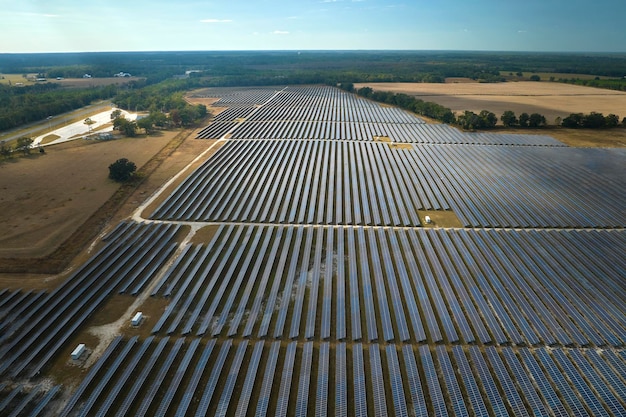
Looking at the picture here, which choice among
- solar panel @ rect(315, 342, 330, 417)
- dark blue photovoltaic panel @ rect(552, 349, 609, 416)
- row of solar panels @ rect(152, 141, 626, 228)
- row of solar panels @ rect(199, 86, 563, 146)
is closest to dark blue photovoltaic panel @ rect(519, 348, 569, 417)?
dark blue photovoltaic panel @ rect(552, 349, 609, 416)

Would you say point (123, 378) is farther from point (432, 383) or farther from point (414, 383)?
point (432, 383)

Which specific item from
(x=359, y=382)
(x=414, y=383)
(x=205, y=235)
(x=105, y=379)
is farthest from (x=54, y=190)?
(x=414, y=383)

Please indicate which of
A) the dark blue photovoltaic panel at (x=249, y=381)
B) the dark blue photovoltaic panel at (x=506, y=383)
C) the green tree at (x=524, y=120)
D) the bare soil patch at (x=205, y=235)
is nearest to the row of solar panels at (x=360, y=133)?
the green tree at (x=524, y=120)

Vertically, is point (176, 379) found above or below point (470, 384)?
below

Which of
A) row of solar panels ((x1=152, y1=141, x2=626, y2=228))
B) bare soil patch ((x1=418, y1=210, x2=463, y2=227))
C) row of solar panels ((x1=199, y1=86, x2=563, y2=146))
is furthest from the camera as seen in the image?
row of solar panels ((x1=199, y1=86, x2=563, y2=146))

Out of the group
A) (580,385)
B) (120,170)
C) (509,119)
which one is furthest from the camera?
(509,119)

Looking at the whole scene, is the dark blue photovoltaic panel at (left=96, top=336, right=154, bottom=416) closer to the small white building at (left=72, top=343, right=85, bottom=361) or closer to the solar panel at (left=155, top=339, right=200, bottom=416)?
the solar panel at (left=155, top=339, right=200, bottom=416)

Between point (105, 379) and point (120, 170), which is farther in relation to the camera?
point (120, 170)

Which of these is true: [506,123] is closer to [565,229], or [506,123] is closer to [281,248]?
[565,229]
